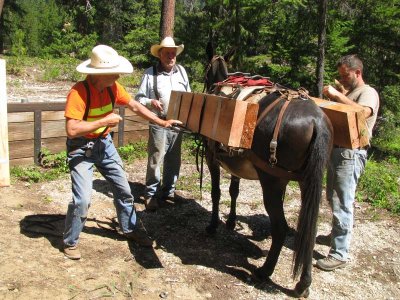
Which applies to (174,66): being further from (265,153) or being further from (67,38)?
(67,38)

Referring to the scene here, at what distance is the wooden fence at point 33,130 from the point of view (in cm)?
607

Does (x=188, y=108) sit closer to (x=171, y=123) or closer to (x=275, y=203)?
(x=171, y=123)

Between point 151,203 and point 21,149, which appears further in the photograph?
point 21,149

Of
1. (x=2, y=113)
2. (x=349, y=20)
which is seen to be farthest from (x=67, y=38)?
(x=2, y=113)

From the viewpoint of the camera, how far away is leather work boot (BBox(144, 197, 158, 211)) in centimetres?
548

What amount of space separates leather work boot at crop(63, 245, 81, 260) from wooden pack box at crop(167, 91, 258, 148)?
1.72 meters

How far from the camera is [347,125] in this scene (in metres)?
3.56

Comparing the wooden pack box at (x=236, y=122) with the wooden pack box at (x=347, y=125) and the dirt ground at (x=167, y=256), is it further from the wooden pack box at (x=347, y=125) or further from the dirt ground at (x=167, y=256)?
the dirt ground at (x=167, y=256)

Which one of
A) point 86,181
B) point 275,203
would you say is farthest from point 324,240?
point 86,181

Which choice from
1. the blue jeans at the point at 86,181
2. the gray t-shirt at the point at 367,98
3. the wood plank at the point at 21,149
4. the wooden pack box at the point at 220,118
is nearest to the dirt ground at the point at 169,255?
the blue jeans at the point at 86,181

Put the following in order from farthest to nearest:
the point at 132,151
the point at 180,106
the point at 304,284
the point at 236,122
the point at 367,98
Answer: the point at 132,151, the point at 180,106, the point at 367,98, the point at 304,284, the point at 236,122

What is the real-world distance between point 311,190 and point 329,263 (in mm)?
1247

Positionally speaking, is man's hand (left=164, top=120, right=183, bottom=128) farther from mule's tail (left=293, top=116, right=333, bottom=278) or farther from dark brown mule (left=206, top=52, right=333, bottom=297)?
mule's tail (left=293, top=116, right=333, bottom=278)

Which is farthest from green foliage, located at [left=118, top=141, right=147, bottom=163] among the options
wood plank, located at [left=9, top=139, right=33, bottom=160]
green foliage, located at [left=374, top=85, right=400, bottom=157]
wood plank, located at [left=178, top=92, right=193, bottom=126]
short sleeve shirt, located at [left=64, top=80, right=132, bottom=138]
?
green foliage, located at [left=374, top=85, right=400, bottom=157]
